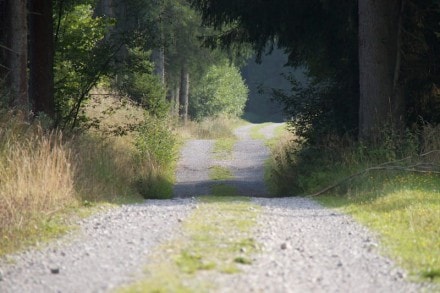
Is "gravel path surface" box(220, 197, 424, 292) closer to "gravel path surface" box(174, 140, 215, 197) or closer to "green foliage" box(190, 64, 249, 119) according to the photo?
"gravel path surface" box(174, 140, 215, 197)

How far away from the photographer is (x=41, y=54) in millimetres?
20109

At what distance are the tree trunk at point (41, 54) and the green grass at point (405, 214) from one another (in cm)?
789

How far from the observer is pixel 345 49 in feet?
68.9

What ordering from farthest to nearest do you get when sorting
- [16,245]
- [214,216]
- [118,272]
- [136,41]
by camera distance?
[136,41] < [214,216] < [16,245] < [118,272]

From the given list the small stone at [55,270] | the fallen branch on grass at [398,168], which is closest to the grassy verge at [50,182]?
the small stone at [55,270]

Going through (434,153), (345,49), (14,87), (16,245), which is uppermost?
(345,49)

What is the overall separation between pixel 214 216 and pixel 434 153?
7702 millimetres

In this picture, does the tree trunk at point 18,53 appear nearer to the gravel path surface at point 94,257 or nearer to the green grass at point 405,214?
the gravel path surface at point 94,257

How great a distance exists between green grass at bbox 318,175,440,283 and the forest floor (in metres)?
A: 0.23

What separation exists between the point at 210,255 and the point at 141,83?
2490cm

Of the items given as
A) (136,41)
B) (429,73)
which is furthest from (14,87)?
(429,73)

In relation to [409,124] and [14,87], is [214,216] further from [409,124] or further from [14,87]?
[409,124]

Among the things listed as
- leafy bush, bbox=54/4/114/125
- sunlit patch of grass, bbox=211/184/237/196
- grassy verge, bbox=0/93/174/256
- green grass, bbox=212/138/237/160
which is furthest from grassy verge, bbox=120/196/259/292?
green grass, bbox=212/138/237/160

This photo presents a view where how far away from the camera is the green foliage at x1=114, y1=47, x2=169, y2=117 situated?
74.1ft
